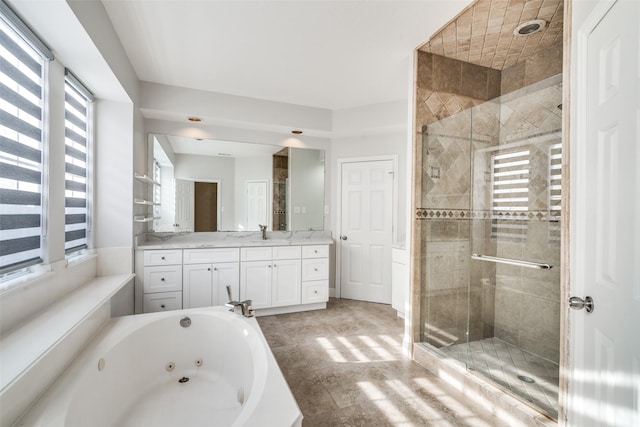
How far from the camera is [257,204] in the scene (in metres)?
3.90

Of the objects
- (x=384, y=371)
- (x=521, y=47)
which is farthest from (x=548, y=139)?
(x=384, y=371)

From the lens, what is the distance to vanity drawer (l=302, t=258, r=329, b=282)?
3586mm

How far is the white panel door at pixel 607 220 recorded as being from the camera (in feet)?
2.98

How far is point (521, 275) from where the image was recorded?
2449 millimetres

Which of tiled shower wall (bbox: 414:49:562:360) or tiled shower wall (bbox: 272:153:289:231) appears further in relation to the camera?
tiled shower wall (bbox: 272:153:289:231)

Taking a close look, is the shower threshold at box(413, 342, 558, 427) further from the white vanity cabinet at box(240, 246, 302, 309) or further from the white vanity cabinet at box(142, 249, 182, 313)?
the white vanity cabinet at box(142, 249, 182, 313)

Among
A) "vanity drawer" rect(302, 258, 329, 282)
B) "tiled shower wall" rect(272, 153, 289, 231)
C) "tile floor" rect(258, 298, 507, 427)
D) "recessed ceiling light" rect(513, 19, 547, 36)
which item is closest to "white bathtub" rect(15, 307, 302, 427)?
"tile floor" rect(258, 298, 507, 427)

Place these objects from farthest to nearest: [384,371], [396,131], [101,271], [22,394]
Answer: [396,131]
[101,271]
[384,371]
[22,394]

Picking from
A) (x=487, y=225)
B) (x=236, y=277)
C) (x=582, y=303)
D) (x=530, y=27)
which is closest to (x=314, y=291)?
(x=236, y=277)

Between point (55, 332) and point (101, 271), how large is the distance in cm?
139

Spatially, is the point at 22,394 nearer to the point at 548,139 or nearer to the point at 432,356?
the point at 432,356

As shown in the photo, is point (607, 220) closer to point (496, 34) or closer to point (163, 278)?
point (496, 34)

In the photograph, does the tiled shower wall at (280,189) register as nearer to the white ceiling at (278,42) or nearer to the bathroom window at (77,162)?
the white ceiling at (278,42)

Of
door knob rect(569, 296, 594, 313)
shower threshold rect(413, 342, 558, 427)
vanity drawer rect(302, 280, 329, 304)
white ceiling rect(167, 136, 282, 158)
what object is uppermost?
white ceiling rect(167, 136, 282, 158)
